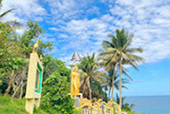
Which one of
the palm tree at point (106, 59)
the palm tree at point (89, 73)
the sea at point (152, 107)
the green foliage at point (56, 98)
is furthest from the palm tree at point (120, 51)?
the green foliage at point (56, 98)

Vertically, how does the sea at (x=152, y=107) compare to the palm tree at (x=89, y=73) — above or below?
below

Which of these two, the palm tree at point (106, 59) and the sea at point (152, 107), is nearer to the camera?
the palm tree at point (106, 59)

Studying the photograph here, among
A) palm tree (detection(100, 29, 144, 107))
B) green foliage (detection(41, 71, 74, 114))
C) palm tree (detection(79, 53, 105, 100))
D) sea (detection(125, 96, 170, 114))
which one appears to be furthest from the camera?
sea (detection(125, 96, 170, 114))

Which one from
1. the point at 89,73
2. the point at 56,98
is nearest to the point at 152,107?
the point at 89,73

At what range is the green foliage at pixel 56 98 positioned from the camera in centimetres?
673

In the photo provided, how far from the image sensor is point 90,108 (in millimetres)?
8016

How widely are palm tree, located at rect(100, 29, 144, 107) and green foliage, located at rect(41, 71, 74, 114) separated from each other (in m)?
10.7

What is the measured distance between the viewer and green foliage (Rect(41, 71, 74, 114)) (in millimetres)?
6734

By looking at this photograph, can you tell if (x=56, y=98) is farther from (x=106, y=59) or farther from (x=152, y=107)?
(x=152, y=107)

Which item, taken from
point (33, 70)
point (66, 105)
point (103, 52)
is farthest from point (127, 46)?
point (33, 70)

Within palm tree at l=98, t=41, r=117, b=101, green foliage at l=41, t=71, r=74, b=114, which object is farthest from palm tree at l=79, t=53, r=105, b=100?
green foliage at l=41, t=71, r=74, b=114

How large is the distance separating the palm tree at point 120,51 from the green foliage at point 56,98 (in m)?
10.7

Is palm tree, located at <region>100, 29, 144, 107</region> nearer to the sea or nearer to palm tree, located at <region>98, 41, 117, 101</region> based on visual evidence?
palm tree, located at <region>98, 41, 117, 101</region>

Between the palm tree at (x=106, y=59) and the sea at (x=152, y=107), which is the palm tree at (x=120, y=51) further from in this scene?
the sea at (x=152, y=107)
